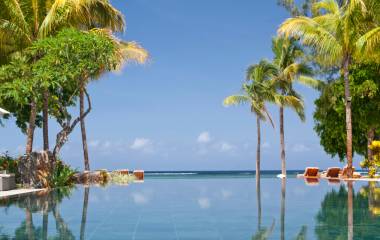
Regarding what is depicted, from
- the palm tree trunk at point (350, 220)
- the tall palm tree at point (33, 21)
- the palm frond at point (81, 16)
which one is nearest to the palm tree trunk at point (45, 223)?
the palm tree trunk at point (350, 220)

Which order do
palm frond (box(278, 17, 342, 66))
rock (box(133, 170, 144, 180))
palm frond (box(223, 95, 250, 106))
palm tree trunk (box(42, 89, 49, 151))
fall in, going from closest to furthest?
palm tree trunk (box(42, 89, 49, 151)), palm frond (box(278, 17, 342, 66)), rock (box(133, 170, 144, 180)), palm frond (box(223, 95, 250, 106))

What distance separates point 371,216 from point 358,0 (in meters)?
16.0

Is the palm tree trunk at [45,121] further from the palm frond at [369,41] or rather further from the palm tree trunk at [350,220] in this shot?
the palm tree trunk at [350,220]

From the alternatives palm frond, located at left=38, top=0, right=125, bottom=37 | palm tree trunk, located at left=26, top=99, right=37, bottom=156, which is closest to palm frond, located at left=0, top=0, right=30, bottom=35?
palm frond, located at left=38, top=0, right=125, bottom=37

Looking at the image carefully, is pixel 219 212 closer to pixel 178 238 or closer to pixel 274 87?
pixel 178 238

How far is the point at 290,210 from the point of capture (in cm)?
1095

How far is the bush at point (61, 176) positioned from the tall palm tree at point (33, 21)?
131 centimetres

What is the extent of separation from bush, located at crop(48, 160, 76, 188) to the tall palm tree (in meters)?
1.31

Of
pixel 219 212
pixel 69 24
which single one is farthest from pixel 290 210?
pixel 69 24

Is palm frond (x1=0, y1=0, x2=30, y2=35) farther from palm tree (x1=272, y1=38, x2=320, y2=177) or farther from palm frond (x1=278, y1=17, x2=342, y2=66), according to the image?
palm tree (x1=272, y1=38, x2=320, y2=177)

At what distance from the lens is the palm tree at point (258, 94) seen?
31.2 m

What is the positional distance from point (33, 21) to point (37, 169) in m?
6.03

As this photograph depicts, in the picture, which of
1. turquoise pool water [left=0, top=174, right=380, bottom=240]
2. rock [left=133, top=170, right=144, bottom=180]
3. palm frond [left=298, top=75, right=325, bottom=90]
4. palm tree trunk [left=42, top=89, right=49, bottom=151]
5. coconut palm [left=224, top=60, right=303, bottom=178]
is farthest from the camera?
palm frond [left=298, top=75, right=325, bottom=90]

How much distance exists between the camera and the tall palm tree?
2042 centimetres
